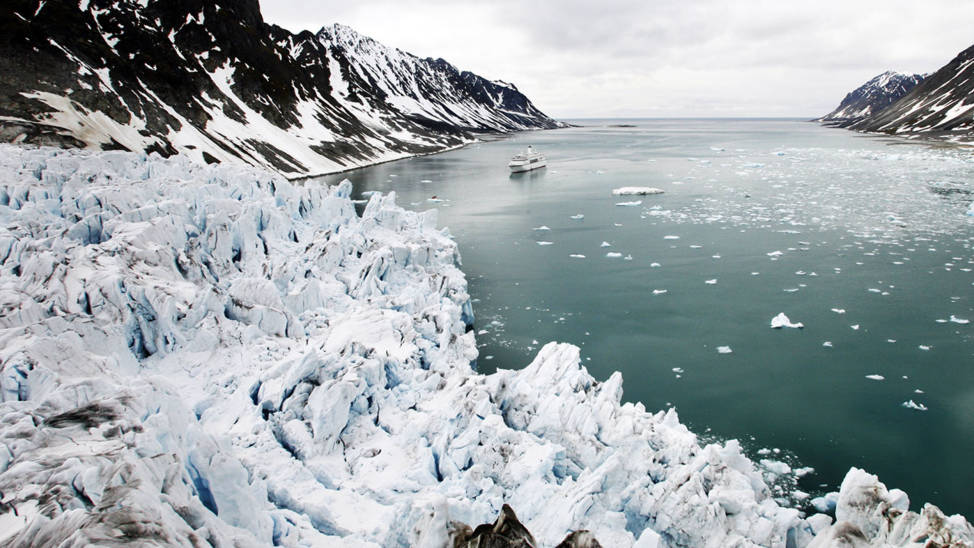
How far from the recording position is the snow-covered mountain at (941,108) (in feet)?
339

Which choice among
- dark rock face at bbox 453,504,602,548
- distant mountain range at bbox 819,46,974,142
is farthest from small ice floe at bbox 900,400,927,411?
distant mountain range at bbox 819,46,974,142

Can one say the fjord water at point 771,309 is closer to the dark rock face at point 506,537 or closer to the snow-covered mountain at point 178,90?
the dark rock face at point 506,537

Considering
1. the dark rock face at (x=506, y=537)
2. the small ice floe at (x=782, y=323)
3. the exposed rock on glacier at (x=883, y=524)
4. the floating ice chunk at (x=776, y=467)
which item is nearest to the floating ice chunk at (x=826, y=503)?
the floating ice chunk at (x=776, y=467)

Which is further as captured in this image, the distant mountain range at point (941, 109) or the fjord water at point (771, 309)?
the distant mountain range at point (941, 109)

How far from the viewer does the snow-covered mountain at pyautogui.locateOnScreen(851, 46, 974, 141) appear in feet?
339

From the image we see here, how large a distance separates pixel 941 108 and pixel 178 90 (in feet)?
484

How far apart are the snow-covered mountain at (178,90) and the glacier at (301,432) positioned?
37663 millimetres

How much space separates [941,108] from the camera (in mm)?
115062

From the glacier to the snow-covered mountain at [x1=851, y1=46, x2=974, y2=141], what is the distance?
375ft

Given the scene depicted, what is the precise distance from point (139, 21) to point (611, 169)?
2514 inches

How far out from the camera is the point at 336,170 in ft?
224

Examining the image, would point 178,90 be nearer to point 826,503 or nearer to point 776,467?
point 776,467

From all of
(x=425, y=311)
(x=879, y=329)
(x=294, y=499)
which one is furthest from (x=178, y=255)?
(x=879, y=329)

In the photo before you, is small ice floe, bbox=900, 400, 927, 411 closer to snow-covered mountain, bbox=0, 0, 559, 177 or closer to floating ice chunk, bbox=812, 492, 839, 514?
floating ice chunk, bbox=812, 492, 839, 514
